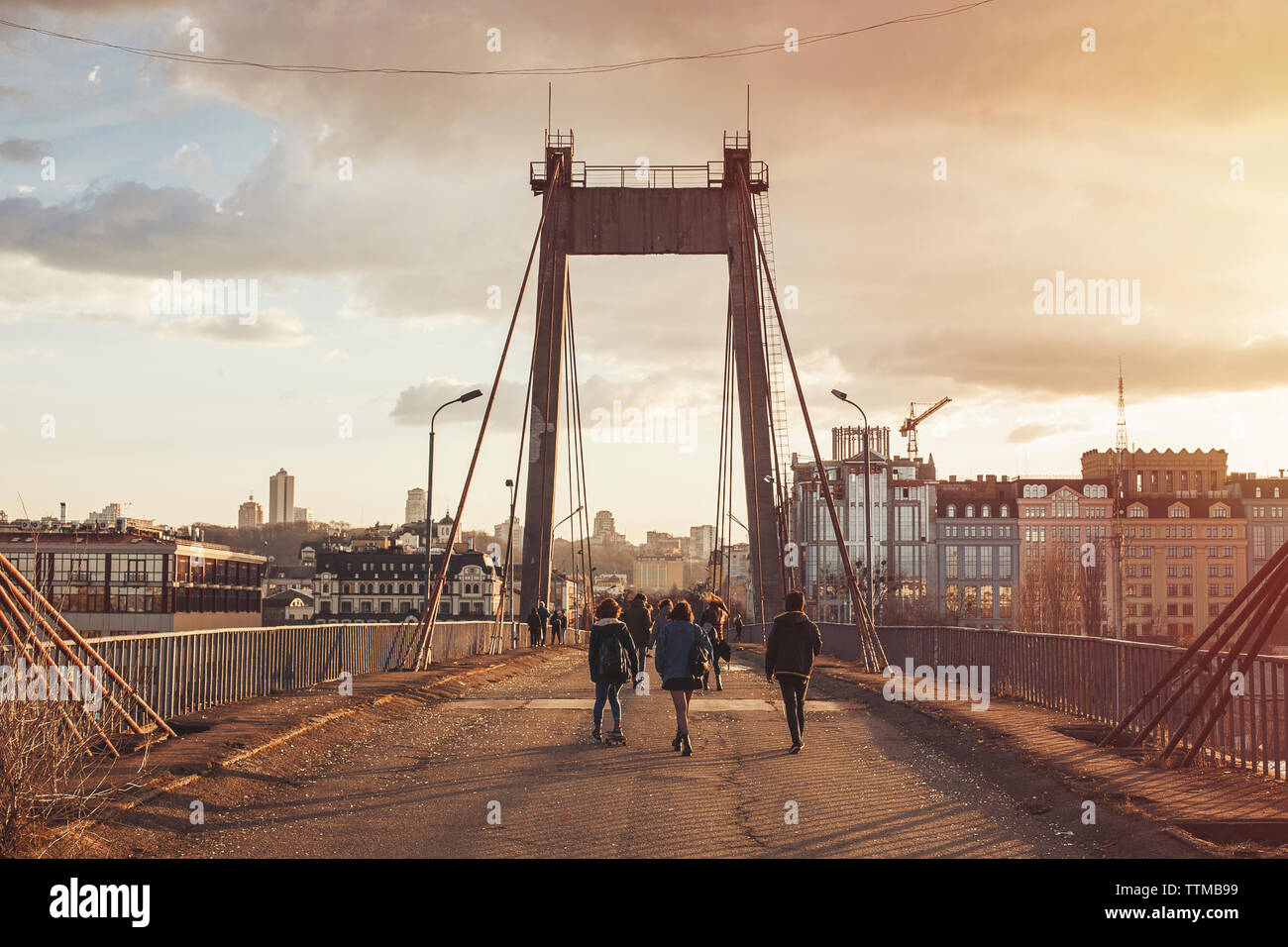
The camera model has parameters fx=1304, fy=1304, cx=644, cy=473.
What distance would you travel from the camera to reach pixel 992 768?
504 inches

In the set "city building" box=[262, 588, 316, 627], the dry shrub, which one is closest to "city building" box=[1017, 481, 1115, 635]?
"city building" box=[262, 588, 316, 627]

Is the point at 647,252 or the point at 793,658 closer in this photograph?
the point at 793,658

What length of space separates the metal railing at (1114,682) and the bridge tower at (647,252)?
1761 centimetres

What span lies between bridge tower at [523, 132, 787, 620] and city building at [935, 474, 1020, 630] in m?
96.3

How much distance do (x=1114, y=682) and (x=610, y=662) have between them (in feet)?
20.1

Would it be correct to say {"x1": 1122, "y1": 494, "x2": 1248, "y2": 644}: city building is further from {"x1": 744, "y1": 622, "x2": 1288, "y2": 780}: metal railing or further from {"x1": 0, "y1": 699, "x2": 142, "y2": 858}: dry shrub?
{"x1": 0, "y1": 699, "x2": 142, "y2": 858}: dry shrub

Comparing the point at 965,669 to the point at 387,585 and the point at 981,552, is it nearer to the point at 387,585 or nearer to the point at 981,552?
the point at 981,552

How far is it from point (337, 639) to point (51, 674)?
1311 cm

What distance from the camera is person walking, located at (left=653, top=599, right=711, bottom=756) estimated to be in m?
14.6

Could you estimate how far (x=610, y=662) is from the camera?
15.2m

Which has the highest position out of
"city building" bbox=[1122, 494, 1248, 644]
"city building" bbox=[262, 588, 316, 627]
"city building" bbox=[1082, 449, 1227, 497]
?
"city building" bbox=[1082, 449, 1227, 497]

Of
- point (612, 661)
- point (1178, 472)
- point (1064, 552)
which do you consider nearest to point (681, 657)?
point (612, 661)

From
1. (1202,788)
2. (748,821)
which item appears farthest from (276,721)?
(1202,788)
